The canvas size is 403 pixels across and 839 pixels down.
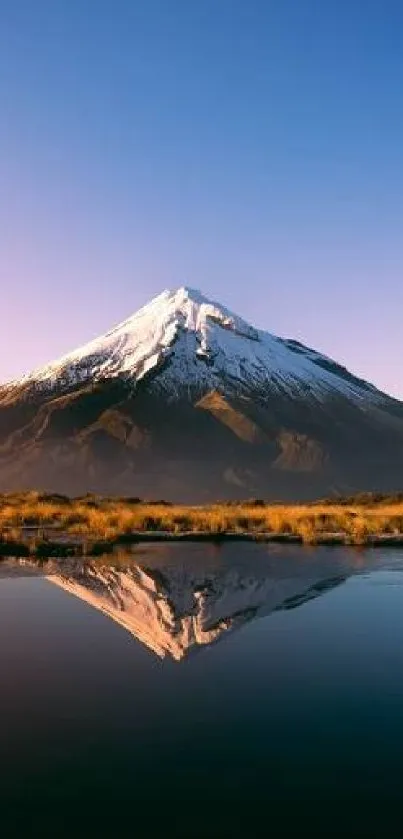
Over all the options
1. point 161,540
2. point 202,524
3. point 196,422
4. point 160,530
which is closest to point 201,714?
point 161,540

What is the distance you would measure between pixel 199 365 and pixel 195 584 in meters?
159

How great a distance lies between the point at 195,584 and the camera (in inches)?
763

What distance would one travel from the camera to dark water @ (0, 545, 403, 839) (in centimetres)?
682

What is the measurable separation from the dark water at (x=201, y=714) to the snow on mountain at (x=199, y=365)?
14739 cm

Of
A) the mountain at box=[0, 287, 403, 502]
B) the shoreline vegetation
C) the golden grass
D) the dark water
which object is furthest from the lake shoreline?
the mountain at box=[0, 287, 403, 502]

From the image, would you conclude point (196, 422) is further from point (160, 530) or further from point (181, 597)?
point (181, 597)

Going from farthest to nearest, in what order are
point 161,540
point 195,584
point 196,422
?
point 196,422 → point 161,540 → point 195,584

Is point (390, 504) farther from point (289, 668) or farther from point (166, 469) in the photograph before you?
point (166, 469)

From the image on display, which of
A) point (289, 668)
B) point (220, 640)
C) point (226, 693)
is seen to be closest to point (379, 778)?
point (226, 693)

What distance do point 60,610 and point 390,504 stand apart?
4481cm

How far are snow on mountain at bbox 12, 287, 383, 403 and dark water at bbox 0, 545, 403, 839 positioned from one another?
484 feet

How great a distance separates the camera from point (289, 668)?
11250 millimetres

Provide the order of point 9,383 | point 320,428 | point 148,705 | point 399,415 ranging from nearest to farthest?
point 148,705
point 320,428
point 399,415
point 9,383

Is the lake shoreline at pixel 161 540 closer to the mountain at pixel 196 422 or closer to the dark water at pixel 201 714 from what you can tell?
the dark water at pixel 201 714
